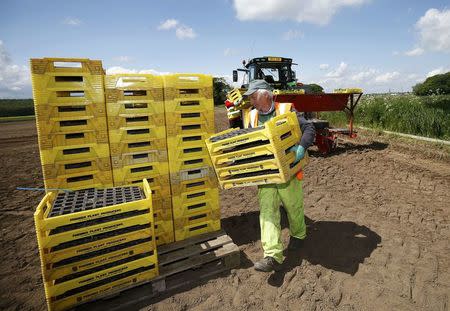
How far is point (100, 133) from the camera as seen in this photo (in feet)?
9.91

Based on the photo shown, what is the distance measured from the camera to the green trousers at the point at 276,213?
3.22 metres

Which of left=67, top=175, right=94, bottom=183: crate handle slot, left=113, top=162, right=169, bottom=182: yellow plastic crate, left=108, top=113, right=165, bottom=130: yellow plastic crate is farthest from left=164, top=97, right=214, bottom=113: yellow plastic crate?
left=67, top=175, right=94, bottom=183: crate handle slot

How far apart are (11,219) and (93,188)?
2.91 m

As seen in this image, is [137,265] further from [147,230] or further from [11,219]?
[11,219]

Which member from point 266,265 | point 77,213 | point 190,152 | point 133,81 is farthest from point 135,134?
point 266,265

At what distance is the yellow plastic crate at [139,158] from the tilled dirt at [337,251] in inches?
59.8

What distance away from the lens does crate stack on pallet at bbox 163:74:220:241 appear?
331 centimetres

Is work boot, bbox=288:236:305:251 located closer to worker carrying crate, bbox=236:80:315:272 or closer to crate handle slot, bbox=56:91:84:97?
worker carrying crate, bbox=236:80:315:272

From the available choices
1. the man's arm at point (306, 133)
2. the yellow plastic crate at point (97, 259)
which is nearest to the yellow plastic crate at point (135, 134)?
the yellow plastic crate at point (97, 259)

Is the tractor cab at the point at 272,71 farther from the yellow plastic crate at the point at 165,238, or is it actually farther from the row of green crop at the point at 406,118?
the yellow plastic crate at the point at 165,238

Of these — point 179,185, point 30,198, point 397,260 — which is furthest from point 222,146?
point 30,198

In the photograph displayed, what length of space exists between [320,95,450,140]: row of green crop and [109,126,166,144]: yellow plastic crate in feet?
31.7

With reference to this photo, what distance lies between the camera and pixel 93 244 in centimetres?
258

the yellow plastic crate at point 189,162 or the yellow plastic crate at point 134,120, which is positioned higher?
the yellow plastic crate at point 134,120
